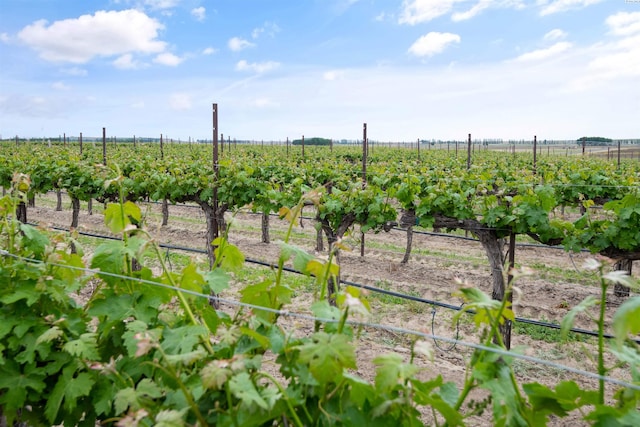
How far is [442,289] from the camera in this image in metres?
9.06

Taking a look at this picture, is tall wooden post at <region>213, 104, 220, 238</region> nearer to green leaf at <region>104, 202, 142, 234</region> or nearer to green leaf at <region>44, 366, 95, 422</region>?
green leaf at <region>104, 202, 142, 234</region>

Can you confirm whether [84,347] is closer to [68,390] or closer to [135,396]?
[68,390]

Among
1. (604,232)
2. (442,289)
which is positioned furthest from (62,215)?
(604,232)

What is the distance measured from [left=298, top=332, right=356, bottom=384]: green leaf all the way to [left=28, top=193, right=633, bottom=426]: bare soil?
2.35 metres

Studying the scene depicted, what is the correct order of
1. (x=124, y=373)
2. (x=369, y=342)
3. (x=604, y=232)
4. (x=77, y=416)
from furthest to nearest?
(x=369, y=342) → (x=604, y=232) → (x=77, y=416) → (x=124, y=373)

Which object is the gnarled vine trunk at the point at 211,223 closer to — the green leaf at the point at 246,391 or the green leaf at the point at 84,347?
the green leaf at the point at 84,347

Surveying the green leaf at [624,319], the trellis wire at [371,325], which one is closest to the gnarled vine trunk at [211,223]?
the trellis wire at [371,325]

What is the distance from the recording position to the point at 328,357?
49.0 inches

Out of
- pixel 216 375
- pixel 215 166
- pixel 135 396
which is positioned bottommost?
pixel 135 396

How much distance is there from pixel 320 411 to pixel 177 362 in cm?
40

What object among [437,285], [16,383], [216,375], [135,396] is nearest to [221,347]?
[135,396]

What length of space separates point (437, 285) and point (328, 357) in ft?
27.6

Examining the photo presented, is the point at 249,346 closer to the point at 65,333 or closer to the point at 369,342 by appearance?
the point at 65,333

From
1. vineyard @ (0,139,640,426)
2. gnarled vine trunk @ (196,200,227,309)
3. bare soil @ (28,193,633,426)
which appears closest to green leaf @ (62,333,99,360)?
vineyard @ (0,139,640,426)
